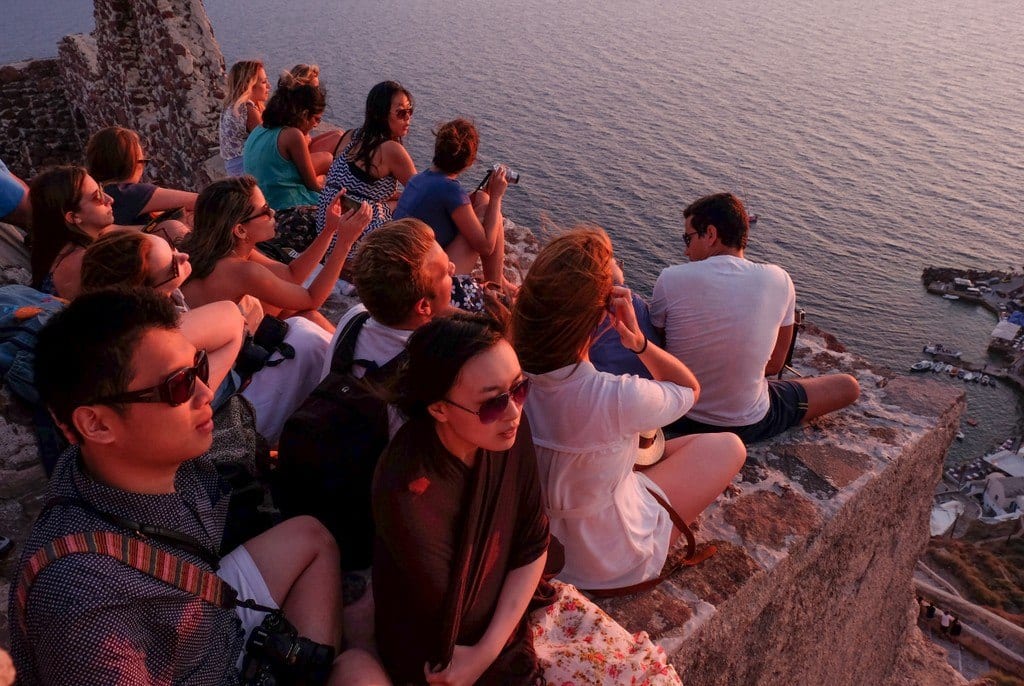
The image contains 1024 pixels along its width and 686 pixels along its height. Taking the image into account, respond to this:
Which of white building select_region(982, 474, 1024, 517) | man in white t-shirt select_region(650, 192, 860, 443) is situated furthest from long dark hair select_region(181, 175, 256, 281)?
white building select_region(982, 474, 1024, 517)

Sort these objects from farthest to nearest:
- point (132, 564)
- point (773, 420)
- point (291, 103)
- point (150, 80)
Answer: point (150, 80), point (291, 103), point (773, 420), point (132, 564)

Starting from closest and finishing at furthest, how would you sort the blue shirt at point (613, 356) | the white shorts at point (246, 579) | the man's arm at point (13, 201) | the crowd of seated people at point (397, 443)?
the crowd of seated people at point (397, 443)
the white shorts at point (246, 579)
the blue shirt at point (613, 356)
the man's arm at point (13, 201)

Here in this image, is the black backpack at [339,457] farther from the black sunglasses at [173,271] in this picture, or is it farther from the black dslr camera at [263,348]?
the black sunglasses at [173,271]

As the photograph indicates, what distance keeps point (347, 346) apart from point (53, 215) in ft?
5.84

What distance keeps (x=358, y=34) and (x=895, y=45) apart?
38713 millimetres

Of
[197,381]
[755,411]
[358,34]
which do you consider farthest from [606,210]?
[197,381]

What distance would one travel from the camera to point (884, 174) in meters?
39.1

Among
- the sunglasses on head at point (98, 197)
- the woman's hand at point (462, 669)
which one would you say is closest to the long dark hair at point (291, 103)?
the sunglasses on head at point (98, 197)

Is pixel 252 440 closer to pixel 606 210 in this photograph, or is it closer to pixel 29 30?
pixel 606 210

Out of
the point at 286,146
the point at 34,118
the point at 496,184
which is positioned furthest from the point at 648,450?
the point at 34,118

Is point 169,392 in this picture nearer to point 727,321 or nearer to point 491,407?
point 491,407

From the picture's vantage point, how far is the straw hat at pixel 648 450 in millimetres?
2965

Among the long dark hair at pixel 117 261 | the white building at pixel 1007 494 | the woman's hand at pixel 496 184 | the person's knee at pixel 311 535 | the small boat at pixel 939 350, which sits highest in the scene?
the long dark hair at pixel 117 261

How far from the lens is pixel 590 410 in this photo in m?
2.32
